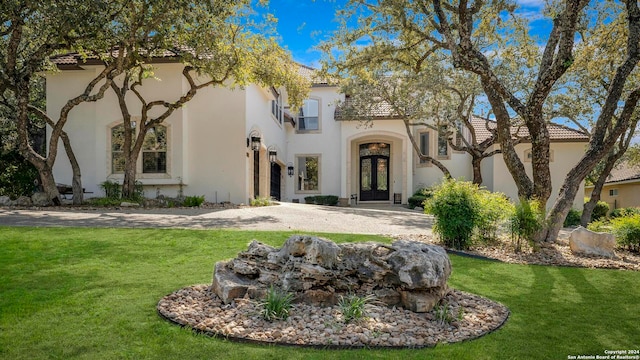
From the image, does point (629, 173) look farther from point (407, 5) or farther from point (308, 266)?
point (308, 266)

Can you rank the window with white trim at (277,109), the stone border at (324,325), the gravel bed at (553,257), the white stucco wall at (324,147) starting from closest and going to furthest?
the stone border at (324,325) → the gravel bed at (553,257) → the window with white trim at (277,109) → the white stucco wall at (324,147)

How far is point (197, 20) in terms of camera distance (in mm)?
11219

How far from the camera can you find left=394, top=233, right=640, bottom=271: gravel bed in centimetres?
753

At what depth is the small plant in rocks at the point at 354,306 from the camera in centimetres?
407

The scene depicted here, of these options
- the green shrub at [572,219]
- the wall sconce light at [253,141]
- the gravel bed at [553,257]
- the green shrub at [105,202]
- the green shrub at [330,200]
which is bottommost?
the green shrub at [572,219]

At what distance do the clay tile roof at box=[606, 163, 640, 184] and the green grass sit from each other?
2426cm

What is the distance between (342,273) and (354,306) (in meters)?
0.57

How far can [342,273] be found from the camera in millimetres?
4648

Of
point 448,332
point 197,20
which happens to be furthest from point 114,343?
point 197,20

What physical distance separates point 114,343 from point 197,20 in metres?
9.72

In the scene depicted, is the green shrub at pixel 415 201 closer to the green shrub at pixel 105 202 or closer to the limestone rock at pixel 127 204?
the limestone rock at pixel 127 204

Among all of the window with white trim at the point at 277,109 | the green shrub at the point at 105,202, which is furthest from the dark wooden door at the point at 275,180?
the green shrub at the point at 105,202

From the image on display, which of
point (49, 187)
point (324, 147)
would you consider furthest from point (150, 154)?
point (324, 147)

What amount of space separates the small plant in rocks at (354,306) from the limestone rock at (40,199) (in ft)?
41.3
